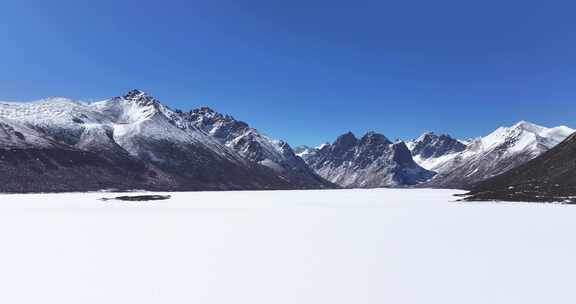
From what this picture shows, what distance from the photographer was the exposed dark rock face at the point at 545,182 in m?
94.8

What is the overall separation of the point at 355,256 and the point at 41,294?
18200 mm

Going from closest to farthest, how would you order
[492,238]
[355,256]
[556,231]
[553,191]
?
[355,256]
[492,238]
[556,231]
[553,191]

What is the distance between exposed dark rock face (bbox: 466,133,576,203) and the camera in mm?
94750

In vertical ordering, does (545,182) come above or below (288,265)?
above

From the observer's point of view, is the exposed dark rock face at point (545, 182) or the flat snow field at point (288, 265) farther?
the exposed dark rock face at point (545, 182)

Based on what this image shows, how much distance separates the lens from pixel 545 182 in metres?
114

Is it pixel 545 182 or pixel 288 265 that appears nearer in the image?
pixel 288 265

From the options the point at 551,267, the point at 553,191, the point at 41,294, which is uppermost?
the point at 553,191

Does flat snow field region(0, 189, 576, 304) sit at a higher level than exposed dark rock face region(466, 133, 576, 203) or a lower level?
lower

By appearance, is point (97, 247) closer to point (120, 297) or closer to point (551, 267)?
point (120, 297)

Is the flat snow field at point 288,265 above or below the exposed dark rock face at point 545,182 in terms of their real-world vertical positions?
below

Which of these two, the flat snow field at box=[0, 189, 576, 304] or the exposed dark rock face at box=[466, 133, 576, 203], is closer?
the flat snow field at box=[0, 189, 576, 304]

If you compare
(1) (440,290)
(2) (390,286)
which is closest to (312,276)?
(2) (390,286)

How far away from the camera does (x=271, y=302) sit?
60.6 ft
